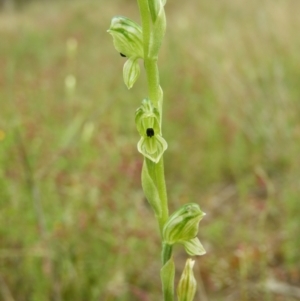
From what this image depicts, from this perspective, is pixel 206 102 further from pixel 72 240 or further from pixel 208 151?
pixel 72 240

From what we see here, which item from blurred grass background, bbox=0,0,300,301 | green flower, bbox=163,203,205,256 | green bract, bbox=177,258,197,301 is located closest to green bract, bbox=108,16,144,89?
green flower, bbox=163,203,205,256

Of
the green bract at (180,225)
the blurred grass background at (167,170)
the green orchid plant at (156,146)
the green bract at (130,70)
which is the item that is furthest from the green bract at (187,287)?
the blurred grass background at (167,170)

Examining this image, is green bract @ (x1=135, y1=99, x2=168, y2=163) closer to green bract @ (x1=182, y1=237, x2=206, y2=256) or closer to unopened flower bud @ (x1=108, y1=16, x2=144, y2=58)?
unopened flower bud @ (x1=108, y1=16, x2=144, y2=58)

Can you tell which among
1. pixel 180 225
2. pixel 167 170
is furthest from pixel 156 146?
pixel 167 170

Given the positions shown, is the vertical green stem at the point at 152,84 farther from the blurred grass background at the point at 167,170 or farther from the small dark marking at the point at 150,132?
the blurred grass background at the point at 167,170

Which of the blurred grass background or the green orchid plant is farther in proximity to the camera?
the blurred grass background
